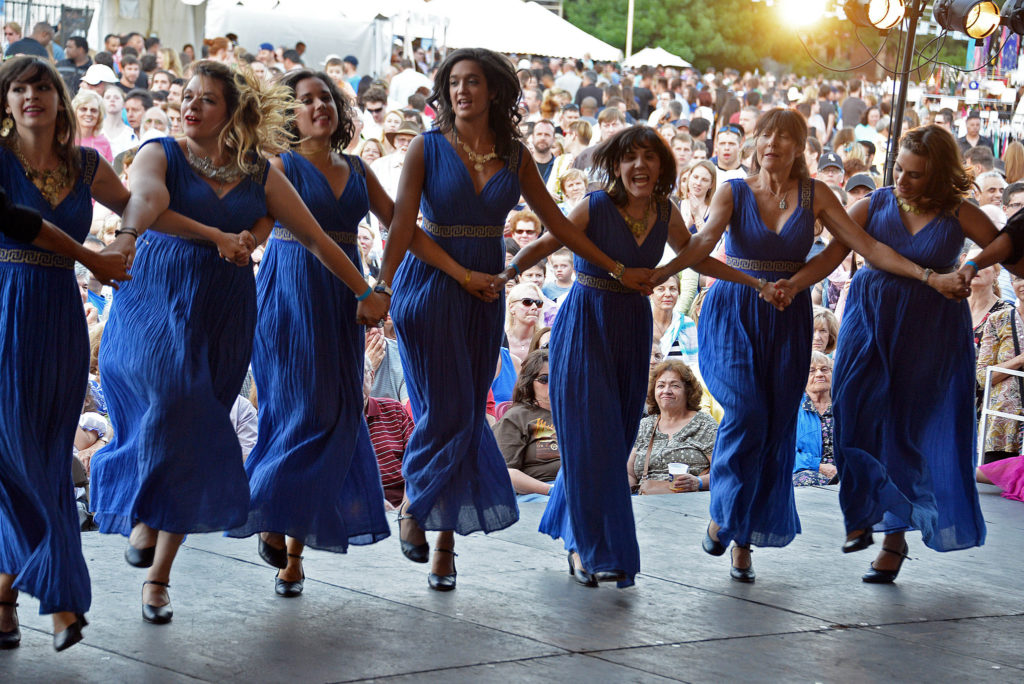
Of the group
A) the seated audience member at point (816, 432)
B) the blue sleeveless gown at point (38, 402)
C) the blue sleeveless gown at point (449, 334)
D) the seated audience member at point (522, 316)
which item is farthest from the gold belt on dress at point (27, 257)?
the seated audience member at point (816, 432)

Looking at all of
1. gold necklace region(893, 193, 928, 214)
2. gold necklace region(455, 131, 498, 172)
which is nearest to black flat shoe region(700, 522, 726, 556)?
gold necklace region(893, 193, 928, 214)

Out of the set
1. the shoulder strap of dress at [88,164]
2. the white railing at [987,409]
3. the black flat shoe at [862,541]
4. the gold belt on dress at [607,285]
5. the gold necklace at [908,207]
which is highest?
the gold necklace at [908,207]

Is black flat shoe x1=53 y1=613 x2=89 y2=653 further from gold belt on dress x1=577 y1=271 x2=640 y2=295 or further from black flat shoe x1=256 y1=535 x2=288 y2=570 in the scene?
gold belt on dress x1=577 y1=271 x2=640 y2=295

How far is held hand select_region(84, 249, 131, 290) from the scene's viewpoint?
13.1 ft

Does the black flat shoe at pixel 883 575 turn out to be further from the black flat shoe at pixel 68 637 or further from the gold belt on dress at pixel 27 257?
the gold belt on dress at pixel 27 257

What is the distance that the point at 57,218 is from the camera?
4074 millimetres

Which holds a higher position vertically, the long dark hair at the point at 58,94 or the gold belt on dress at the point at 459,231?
the long dark hair at the point at 58,94

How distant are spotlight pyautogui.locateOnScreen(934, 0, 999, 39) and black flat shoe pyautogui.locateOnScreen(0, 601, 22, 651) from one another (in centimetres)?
779

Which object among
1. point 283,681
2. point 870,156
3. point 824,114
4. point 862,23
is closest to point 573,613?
point 283,681

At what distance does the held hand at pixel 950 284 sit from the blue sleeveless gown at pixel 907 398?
0.36ft

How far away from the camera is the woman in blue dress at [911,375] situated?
5.41 m

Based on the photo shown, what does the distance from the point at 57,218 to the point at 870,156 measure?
12785 millimetres

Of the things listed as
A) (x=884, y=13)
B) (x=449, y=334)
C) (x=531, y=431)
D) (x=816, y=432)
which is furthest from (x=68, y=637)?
(x=884, y=13)

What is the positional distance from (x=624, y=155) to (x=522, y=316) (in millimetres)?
2798
